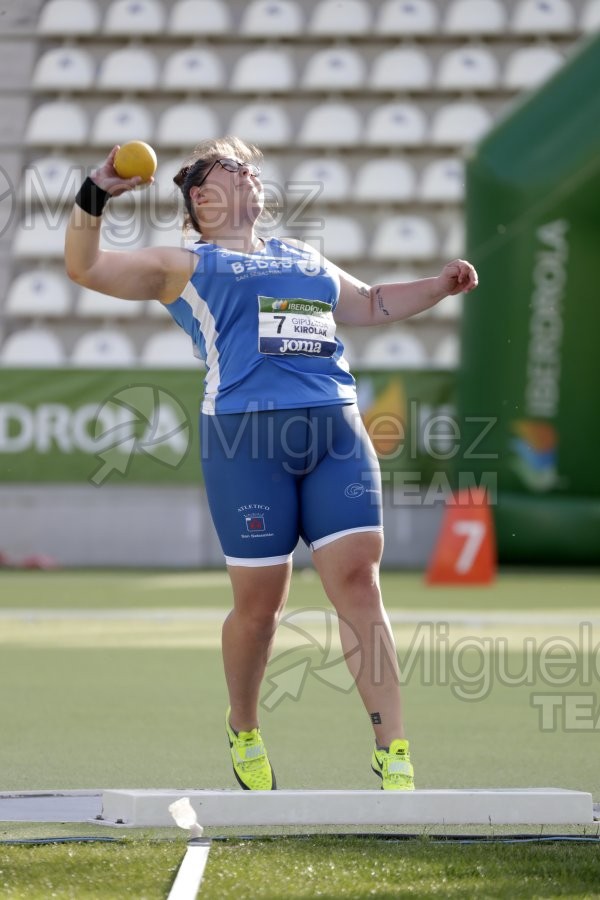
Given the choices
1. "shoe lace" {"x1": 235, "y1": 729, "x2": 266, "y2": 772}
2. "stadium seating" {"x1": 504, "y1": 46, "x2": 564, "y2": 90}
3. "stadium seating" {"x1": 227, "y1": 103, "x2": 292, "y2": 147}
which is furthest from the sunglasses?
"stadium seating" {"x1": 504, "y1": 46, "x2": 564, "y2": 90}

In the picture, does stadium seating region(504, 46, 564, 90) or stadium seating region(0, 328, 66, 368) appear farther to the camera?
stadium seating region(504, 46, 564, 90)

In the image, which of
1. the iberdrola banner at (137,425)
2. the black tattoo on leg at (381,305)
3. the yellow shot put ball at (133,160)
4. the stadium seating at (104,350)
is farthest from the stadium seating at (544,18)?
the yellow shot put ball at (133,160)

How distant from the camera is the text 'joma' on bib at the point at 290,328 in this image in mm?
3275

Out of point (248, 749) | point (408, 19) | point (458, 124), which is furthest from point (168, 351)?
point (248, 749)

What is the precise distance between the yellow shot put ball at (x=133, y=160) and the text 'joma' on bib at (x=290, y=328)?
15.7 inches

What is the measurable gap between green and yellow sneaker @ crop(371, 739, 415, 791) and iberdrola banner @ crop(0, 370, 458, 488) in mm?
9753

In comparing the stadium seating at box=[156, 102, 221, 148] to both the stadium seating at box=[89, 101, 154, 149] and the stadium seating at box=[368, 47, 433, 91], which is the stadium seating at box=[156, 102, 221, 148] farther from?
the stadium seating at box=[368, 47, 433, 91]

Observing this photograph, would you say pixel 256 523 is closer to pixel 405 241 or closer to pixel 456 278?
pixel 456 278

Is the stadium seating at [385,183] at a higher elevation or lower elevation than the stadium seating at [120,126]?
lower

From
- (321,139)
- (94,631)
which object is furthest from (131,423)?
(321,139)

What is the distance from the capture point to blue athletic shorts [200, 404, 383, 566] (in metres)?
3.26

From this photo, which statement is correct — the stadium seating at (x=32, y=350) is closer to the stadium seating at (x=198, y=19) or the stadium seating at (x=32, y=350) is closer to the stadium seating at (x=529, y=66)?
the stadium seating at (x=198, y=19)

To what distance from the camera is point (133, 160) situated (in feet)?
10.1

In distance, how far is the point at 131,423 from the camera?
518 inches
